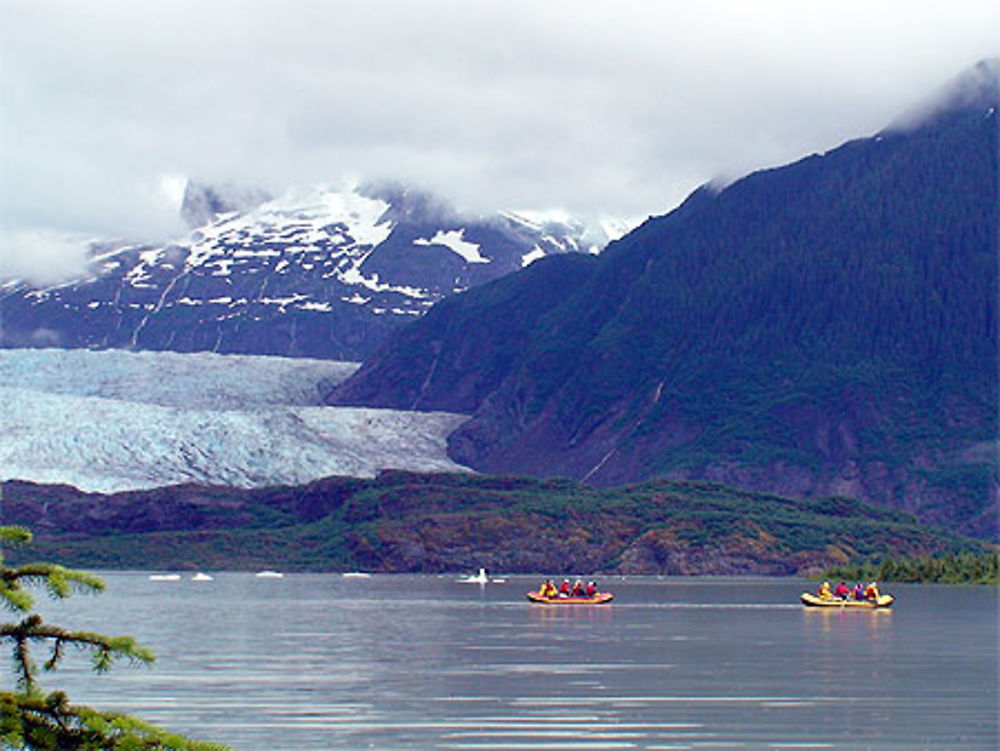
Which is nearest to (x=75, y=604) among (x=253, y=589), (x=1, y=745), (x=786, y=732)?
(x=253, y=589)

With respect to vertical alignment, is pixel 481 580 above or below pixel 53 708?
below

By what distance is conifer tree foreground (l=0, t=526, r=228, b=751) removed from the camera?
13.5 m

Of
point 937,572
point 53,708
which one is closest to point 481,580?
point 937,572

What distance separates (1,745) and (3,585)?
118 cm

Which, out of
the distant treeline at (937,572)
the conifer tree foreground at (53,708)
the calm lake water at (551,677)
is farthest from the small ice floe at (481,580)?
the conifer tree foreground at (53,708)

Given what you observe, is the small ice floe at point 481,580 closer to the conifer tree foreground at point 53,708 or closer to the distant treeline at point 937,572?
the distant treeline at point 937,572

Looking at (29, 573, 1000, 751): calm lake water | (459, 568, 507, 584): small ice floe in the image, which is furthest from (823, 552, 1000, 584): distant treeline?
(29, 573, 1000, 751): calm lake water

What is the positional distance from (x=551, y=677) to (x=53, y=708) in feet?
140

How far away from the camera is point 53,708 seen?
14000mm

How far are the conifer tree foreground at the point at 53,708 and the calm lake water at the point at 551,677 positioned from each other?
23.0 m

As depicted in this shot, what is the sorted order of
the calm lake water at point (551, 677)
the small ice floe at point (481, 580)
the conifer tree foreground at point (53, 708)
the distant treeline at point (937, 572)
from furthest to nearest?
the distant treeline at point (937, 572) → the small ice floe at point (481, 580) → the calm lake water at point (551, 677) → the conifer tree foreground at point (53, 708)

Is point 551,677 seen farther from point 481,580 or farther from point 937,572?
point 937,572

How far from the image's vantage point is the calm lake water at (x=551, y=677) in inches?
1580

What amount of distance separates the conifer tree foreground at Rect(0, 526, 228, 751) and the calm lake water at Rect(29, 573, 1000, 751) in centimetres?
2303
